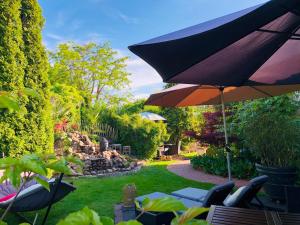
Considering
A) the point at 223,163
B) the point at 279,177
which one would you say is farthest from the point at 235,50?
the point at 223,163

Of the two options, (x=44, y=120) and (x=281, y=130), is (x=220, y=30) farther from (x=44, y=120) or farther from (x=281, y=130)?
(x=44, y=120)

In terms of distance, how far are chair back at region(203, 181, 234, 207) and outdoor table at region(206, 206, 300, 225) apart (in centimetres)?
107

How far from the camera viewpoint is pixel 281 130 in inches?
218

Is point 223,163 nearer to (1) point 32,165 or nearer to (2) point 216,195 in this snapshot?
(2) point 216,195

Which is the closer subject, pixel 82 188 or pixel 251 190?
pixel 251 190

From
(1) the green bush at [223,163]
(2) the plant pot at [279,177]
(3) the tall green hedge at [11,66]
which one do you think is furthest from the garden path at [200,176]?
(3) the tall green hedge at [11,66]

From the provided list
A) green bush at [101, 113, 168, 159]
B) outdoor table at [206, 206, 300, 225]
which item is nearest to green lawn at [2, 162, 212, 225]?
outdoor table at [206, 206, 300, 225]

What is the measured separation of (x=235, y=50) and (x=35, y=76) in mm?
7443

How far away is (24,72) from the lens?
8320 mm

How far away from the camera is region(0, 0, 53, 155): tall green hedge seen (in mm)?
7754

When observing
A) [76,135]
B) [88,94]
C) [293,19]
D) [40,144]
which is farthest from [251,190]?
[88,94]

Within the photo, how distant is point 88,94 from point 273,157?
54.1 ft

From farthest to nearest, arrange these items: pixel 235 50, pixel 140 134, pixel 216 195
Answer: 1. pixel 140 134
2. pixel 216 195
3. pixel 235 50

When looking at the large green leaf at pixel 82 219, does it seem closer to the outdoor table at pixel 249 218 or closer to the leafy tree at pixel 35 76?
the outdoor table at pixel 249 218
